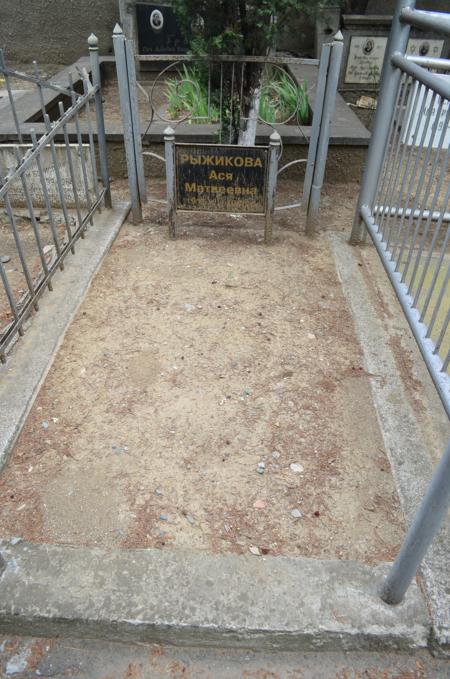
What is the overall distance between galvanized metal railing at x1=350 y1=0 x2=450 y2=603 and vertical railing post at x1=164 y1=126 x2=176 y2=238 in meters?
1.42

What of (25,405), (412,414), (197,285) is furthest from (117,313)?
(412,414)

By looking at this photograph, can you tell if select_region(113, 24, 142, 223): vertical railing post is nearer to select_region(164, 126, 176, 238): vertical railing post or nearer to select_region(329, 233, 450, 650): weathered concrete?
select_region(164, 126, 176, 238): vertical railing post

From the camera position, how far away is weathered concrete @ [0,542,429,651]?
166cm

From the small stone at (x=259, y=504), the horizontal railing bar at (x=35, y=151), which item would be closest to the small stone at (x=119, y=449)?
the small stone at (x=259, y=504)

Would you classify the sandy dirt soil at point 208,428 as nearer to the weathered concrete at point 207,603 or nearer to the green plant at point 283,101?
the weathered concrete at point 207,603

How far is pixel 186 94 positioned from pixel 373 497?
202 inches

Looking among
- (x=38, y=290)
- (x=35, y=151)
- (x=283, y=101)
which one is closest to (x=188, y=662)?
(x=38, y=290)

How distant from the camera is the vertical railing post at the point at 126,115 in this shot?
355 centimetres

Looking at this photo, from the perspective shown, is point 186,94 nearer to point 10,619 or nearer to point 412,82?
point 412,82

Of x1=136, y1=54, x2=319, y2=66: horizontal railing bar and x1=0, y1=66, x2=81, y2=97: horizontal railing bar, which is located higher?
x1=136, y1=54, x2=319, y2=66: horizontal railing bar

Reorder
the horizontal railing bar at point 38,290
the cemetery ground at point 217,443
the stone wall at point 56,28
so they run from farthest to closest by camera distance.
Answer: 1. the stone wall at point 56,28
2. the horizontal railing bar at point 38,290
3. the cemetery ground at point 217,443

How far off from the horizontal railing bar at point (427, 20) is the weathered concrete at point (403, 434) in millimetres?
1536

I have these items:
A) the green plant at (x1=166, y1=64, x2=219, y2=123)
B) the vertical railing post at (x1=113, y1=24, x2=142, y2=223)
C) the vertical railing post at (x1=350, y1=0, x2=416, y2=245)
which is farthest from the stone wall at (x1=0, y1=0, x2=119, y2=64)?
the vertical railing post at (x1=350, y1=0, x2=416, y2=245)

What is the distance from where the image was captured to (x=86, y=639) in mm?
1711
